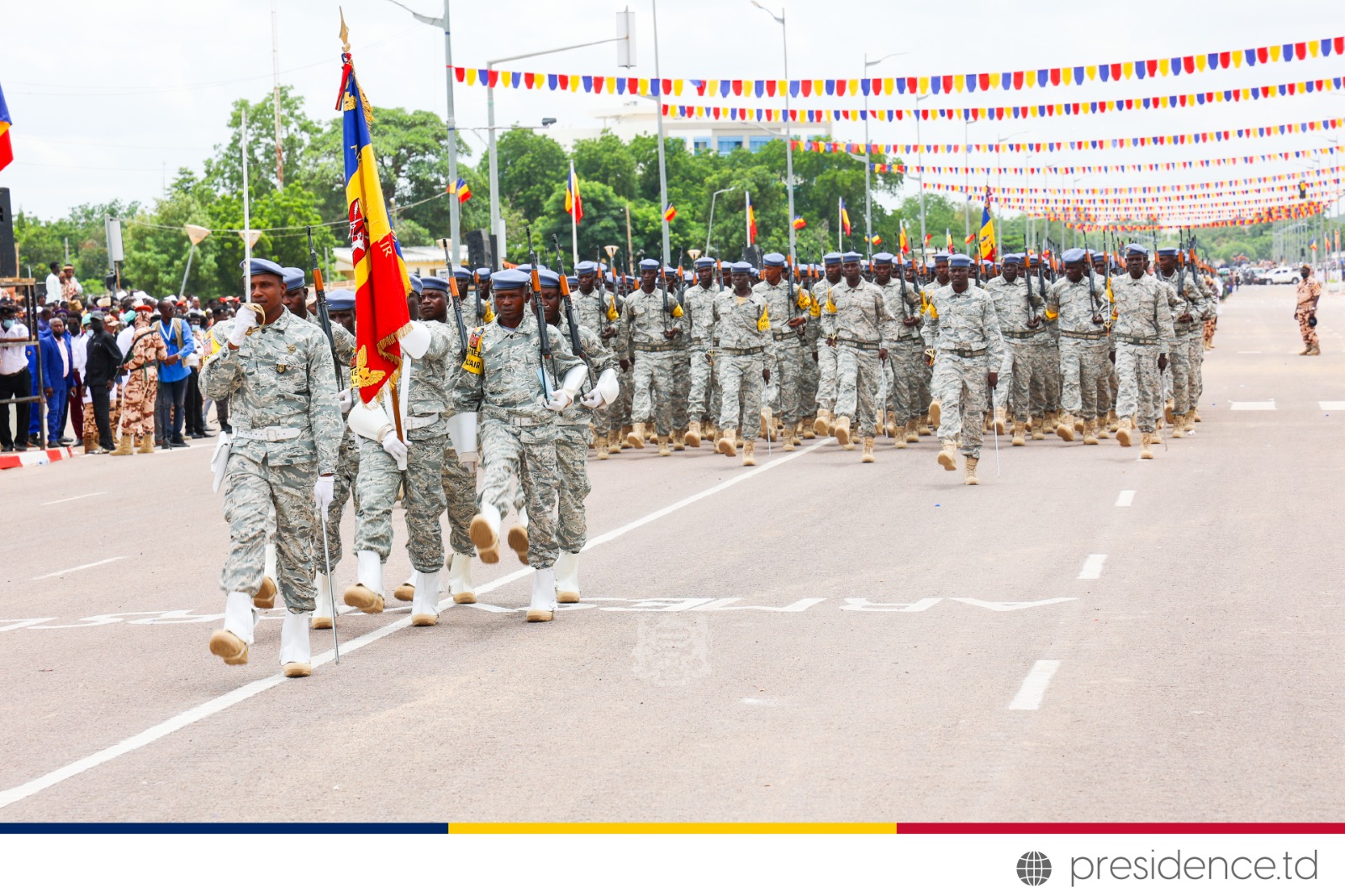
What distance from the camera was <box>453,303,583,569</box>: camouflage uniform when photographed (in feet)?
33.9

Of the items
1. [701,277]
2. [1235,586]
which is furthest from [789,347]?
[1235,586]

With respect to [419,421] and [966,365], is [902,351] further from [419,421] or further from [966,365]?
[419,421]

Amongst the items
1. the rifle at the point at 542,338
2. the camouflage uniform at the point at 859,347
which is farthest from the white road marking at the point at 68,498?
the rifle at the point at 542,338

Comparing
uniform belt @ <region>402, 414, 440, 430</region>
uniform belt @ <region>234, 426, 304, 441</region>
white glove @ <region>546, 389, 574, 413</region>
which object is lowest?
uniform belt @ <region>402, 414, 440, 430</region>

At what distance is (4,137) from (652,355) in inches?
317

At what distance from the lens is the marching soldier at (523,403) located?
1034 centimetres

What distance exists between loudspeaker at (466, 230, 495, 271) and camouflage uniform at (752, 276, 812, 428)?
129 inches

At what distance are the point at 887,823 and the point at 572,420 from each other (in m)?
5.08

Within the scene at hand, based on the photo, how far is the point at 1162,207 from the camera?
70688mm

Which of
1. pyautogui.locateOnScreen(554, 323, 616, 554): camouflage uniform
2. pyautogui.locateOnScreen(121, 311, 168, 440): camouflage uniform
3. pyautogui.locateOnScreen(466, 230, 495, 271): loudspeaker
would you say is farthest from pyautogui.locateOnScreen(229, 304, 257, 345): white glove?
pyautogui.locateOnScreen(121, 311, 168, 440): camouflage uniform

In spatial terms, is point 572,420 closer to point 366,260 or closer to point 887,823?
point 366,260

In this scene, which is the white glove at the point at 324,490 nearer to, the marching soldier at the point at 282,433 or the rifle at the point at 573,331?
the marching soldier at the point at 282,433

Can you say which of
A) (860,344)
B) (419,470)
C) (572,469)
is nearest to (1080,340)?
(860,344)

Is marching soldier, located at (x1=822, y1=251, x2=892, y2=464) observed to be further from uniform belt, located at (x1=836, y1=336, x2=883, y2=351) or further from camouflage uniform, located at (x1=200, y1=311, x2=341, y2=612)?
camouflage uniform, located at (x1=200, y1=311, x2=341, y2=612)
